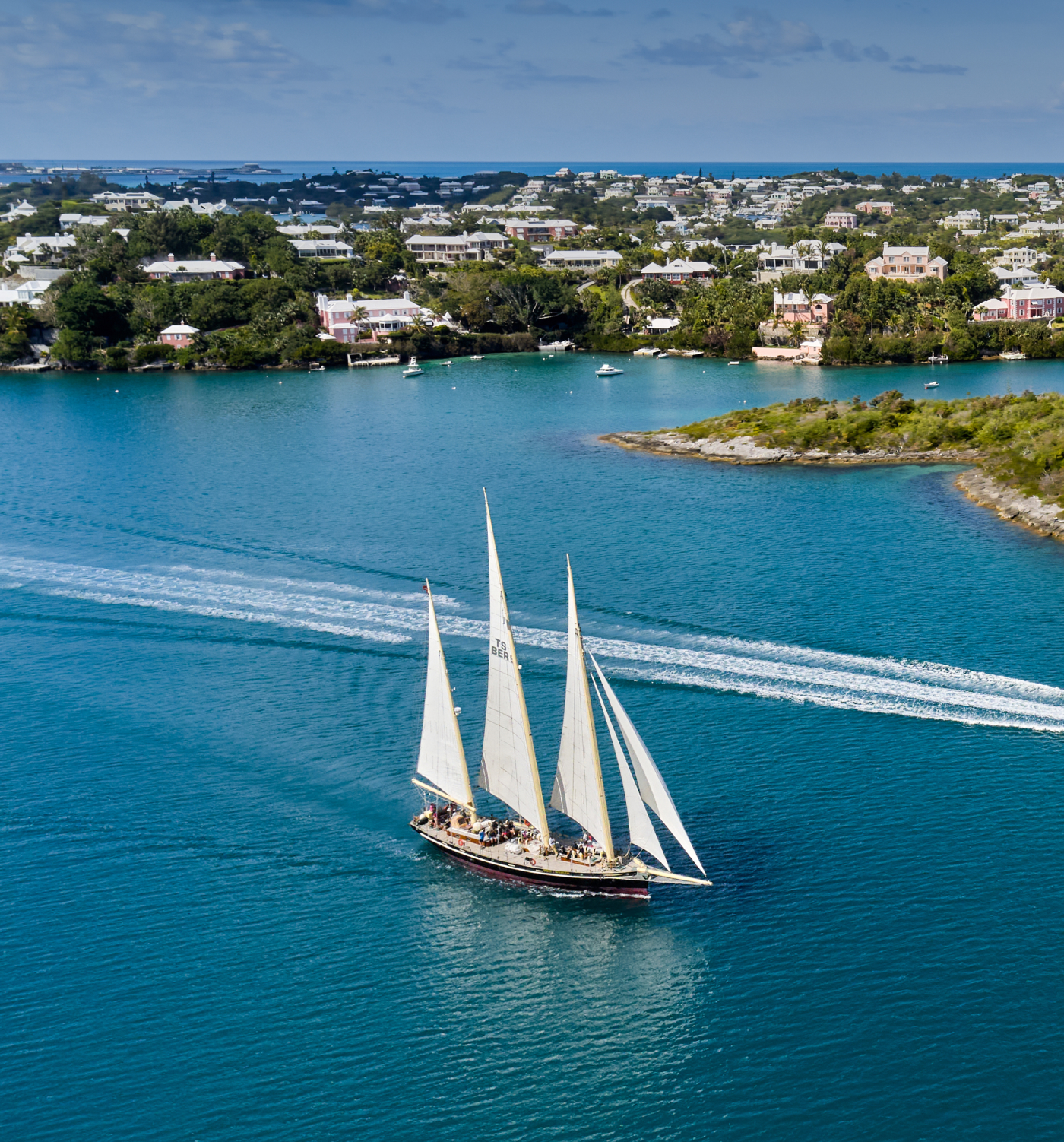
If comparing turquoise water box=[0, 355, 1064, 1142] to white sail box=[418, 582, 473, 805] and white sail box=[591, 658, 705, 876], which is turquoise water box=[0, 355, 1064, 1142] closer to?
white sail box=[418, 582, 473, 805]

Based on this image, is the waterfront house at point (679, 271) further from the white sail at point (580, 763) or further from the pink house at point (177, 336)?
the white sail at point (580, 763)

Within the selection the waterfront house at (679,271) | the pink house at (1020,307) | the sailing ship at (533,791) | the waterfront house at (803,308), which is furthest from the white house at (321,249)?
the sailing ship at (533,791)

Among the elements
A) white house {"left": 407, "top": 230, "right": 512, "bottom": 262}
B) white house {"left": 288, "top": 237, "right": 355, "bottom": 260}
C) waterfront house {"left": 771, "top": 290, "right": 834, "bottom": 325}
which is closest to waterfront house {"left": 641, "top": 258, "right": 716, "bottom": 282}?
waterfront house {"left": 771, "top": 290, "right": 834, "bottom": 325}

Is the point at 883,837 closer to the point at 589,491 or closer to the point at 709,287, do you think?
the point at 589,491

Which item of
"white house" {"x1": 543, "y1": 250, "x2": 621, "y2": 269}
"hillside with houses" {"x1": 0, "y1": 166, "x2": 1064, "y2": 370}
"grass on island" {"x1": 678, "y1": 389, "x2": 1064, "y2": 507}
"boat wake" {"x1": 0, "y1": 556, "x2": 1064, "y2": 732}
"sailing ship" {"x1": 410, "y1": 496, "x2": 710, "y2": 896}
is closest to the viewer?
"sailing ship" {"x1": 410, "y1": 496, "x2": 710, "y2": 896}

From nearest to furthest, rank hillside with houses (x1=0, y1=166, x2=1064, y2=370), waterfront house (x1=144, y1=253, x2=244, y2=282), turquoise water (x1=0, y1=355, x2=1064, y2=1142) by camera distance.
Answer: turquoise water (x1=0, y1=355, x2=1064, y2=1142) < hillside with houses (x1=0, y1=166, x2=1064, y2=370) < waterfront house (x1=144, y1=253, x2=244, y2=282)

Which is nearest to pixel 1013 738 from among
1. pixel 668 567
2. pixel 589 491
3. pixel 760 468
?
pixel 668 567
